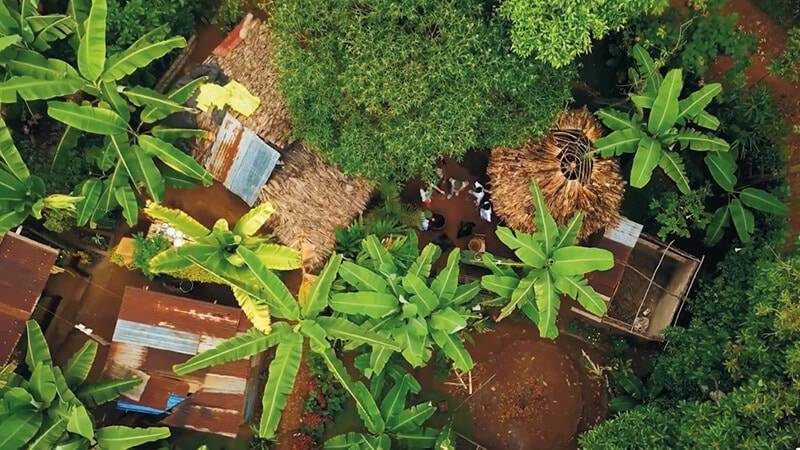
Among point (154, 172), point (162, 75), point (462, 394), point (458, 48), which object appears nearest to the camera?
point (458, 48)

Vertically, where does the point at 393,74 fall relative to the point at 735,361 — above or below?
above

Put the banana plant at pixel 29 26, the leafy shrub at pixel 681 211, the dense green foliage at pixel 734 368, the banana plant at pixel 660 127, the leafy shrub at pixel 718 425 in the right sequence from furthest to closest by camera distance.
Answer: the leafy shrub at pixel 681 211, the banana plant at pixel 660 127, the banana plant at pixel 29 26, the dense green foliage at pixel 734 368, the leafy shrub at pixel 718 425

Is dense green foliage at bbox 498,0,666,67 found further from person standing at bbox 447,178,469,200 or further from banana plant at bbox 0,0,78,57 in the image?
banana plant at bbox 0,0,78,57

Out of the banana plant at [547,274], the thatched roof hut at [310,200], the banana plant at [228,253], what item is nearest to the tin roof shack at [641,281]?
the banana plant at [547,274]

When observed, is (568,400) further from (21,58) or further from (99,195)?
(21,58)

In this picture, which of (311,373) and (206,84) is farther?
(311,373)

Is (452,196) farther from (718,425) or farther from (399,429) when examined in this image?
(718,425)

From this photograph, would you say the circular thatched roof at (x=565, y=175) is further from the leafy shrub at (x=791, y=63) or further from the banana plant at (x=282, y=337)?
the banana plant at (x=282, y=337)

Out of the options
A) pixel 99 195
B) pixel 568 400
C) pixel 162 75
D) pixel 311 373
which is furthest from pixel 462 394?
pixel 162 75
